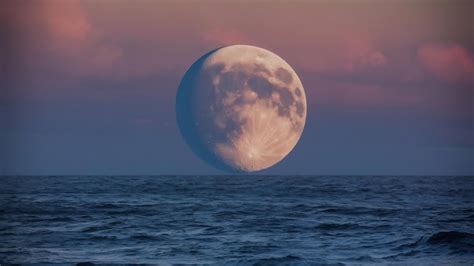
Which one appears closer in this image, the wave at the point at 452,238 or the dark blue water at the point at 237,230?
the dark blue water at the point at 237,230

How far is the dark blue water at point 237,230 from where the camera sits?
22.1 meters

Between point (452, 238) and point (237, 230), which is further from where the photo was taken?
point (237, 230)

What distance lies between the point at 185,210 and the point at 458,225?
13.7m

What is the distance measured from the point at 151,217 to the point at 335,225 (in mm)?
9147

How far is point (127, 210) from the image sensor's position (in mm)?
36844

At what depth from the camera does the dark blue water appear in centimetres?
2209

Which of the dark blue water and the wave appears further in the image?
the wave

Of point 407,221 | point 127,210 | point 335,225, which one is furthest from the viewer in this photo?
point 127,210

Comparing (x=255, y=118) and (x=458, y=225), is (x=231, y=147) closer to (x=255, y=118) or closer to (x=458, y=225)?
(x=255, y=118)

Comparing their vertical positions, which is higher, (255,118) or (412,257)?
(255,118)

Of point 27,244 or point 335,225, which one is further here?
point 335,225

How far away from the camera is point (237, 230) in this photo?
28.4 meters

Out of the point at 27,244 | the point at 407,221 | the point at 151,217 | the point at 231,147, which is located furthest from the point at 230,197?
the point at 27,244

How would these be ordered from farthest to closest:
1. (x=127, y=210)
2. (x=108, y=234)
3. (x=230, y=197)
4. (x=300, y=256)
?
(x=230, y=197) < (x=127, y=210) < (x=108, y=234) < (x=300, y=256)
